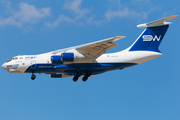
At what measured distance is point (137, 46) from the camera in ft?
53.2

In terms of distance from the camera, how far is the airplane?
14859 millimetres

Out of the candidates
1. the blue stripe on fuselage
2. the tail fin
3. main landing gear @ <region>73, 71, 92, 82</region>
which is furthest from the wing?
the tail fin

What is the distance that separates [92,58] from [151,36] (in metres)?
3.82

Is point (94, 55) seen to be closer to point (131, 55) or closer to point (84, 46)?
point (84, 46)

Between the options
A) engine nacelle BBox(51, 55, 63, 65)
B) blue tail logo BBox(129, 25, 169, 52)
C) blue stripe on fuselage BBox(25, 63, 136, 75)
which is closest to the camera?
engine nacelle BBox(51, 55, 63, 65)

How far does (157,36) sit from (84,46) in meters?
4.70

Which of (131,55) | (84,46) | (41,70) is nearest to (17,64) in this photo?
(41,70)

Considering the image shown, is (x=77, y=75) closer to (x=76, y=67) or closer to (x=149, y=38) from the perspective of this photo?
(x=76, y=67)

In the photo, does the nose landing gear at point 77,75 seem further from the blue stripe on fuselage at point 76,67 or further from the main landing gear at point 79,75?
the blue stripe on fuselage at point 76,67

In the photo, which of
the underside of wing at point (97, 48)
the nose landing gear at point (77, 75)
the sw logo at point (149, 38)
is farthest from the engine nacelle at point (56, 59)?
the sw logo at point (149, 38)

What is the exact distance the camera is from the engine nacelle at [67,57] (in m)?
14.6

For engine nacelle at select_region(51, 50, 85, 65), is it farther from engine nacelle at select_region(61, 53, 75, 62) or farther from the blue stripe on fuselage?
the blue stripe on fuselage

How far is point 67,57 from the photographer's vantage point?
14.6 metres

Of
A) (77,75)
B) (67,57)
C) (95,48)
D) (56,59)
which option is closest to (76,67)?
(77,75)
